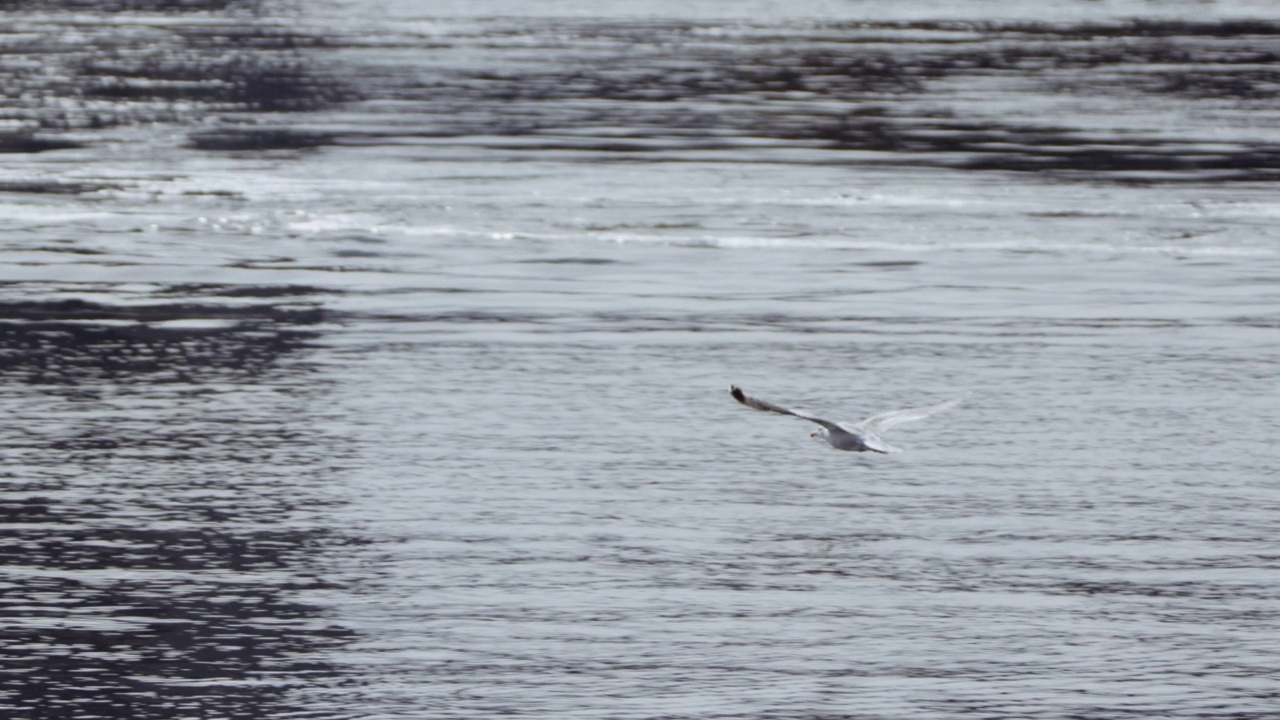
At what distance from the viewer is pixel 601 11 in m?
47.3

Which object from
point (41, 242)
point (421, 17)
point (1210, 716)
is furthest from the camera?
point (421, 17)

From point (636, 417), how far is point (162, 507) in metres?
2.75

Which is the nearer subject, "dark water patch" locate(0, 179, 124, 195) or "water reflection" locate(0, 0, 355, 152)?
"dark water patch" locate(0, 179, 124, 195)

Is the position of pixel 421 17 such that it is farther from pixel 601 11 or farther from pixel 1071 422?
pixel 1071 422

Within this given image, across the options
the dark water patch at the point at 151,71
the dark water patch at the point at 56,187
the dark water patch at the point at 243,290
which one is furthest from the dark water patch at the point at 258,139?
the dark water patch at the point at 243,290

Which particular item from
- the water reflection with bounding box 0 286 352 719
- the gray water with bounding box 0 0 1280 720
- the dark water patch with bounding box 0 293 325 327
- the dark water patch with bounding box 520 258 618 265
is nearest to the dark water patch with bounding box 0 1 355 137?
the gray water with bounding box 0 0 1280 720

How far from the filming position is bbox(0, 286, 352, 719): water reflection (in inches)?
335

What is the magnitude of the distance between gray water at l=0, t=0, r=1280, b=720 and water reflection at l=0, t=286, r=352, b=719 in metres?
0.03

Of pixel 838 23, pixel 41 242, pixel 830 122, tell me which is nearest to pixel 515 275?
pixel 41 242

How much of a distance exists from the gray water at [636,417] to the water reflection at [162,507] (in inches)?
1.1

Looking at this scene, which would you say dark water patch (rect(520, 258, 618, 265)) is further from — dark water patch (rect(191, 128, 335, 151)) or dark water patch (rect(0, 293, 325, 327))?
dark water patch (rect(191, 128, 335, 151))

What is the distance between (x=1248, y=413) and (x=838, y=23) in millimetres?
31067

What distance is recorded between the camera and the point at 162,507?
10703 millimetres

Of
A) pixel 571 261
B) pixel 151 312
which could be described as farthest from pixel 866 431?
pixel 571 261
